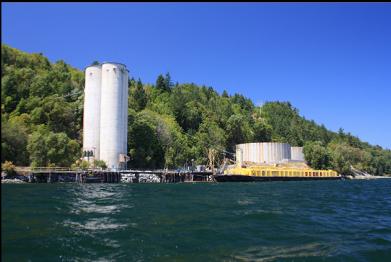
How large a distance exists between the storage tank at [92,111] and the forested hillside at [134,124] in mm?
5102

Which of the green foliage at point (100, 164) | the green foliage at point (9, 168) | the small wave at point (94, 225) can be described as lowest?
the small wave at point (94, 225)

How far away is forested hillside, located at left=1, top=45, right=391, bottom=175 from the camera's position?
8738 centimetres

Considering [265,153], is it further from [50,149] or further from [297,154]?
[50,149]

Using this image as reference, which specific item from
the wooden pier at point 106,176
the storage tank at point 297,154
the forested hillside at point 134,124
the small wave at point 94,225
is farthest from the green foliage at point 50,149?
the storage tank at point 297,154

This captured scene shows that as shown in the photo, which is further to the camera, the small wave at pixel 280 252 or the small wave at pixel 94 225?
the small wave at pixel 94 225

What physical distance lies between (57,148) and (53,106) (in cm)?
2899

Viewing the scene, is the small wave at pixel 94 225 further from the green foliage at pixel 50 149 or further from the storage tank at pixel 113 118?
the storage tank at pixel 113 118

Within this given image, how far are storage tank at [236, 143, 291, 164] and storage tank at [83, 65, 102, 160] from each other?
227ft

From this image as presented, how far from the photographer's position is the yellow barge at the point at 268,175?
116750mm

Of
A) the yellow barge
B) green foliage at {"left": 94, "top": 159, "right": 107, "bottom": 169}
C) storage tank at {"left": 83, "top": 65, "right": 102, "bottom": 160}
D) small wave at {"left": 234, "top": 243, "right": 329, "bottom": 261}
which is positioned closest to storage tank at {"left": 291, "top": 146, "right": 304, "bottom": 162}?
the yellow barge

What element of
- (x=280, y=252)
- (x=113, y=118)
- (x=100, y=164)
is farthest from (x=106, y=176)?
(x=280, y=252)

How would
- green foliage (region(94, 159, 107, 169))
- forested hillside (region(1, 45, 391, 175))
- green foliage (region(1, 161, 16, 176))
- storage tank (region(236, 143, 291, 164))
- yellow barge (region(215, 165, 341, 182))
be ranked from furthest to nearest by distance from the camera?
storage tank (region(236, 143, 291, 164))
yellow barge (region(215, 165, 341, 182))
green foliage (region(94, 159, 107, 169))
forested hillside (region(1, 45, 391, 175))
green foliage (region(1, 161, 16, 176))

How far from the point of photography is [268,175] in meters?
128

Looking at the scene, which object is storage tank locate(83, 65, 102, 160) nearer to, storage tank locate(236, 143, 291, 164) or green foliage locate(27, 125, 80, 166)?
green foliage locate(27, 125, 80, 166)
